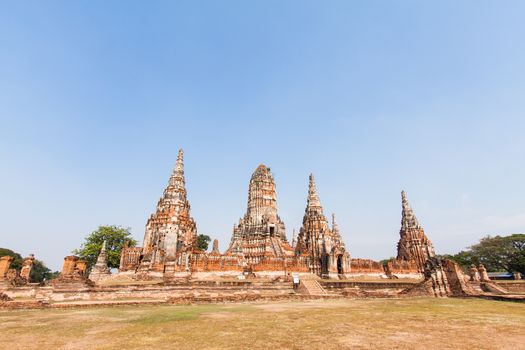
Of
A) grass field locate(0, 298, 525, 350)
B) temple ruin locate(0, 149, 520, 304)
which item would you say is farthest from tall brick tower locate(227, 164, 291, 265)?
grass field locate(0, 298, 525, 350)

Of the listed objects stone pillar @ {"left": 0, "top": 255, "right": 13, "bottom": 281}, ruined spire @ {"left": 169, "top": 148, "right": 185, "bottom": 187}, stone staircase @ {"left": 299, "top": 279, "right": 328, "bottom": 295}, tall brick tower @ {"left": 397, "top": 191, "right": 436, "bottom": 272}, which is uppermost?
ruined spire @ {"left": 169, "top": 148, "right": 185, "bottom": 187}

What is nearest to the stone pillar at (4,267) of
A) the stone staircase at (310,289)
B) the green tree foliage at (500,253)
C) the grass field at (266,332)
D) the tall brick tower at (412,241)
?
the grass field at (266,332)

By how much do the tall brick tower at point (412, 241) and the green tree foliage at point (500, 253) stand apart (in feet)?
52.0

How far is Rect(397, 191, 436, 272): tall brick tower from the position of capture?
44.6 m

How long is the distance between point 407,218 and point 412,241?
13.5 feet

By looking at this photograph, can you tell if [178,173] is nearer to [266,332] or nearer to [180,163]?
[180,163]

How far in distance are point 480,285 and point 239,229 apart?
1055 inches

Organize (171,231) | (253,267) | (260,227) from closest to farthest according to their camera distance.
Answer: (171,231), (253,267), (260,227)

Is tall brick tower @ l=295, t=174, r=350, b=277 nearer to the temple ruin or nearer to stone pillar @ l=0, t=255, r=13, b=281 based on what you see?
the temple ruin

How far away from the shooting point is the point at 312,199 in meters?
41.9

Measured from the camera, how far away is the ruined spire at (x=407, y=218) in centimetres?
4790

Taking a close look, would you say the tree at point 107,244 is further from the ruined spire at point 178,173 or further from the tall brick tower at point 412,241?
the tall brick tower at point 412,241

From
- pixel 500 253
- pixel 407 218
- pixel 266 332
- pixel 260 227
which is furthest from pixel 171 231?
pixel 500 253

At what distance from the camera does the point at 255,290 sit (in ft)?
67.9
